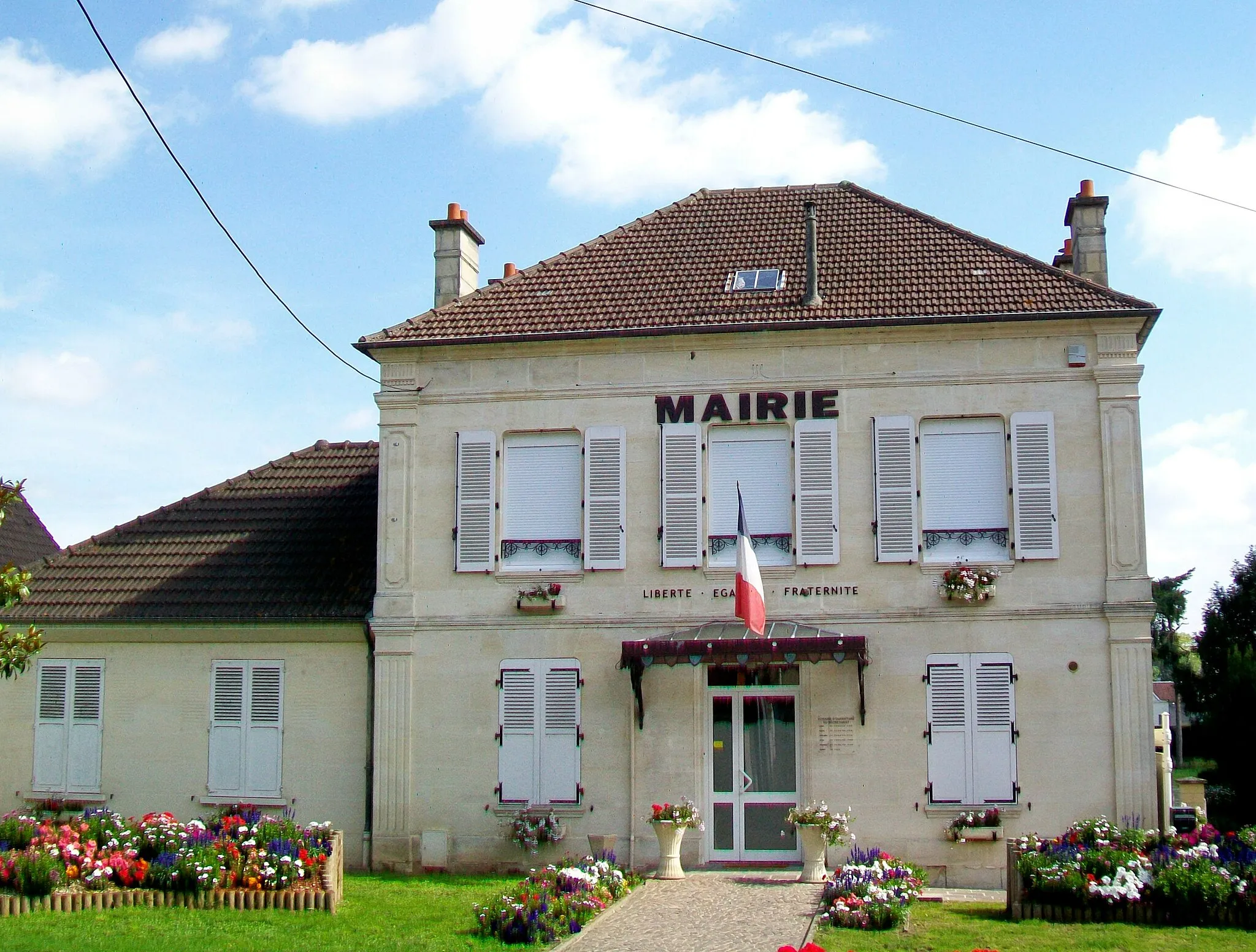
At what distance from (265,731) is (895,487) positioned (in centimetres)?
853

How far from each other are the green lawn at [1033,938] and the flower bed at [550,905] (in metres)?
2.20

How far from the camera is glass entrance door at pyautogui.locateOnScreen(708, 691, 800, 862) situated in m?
16.3

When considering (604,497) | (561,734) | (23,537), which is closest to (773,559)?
(604,497)

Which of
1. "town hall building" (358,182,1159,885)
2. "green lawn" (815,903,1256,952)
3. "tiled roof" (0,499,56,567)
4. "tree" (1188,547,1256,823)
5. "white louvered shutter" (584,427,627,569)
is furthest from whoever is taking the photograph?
"tree" (1188,547,1256,823)

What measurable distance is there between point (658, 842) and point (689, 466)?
4.52m

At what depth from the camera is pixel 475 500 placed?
1722 centimetres

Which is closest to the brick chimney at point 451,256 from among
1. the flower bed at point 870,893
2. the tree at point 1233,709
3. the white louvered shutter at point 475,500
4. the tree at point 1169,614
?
the white louvered shutter at point 475,500

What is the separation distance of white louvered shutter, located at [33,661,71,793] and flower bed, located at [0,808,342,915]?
3.91 m

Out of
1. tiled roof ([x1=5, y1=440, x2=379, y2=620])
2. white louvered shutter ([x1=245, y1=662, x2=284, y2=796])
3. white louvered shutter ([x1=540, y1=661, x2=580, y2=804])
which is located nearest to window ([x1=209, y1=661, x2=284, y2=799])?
white louvered shutter ([x1=245, y1=662, x2=284, y2=796])

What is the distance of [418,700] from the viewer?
17031mm

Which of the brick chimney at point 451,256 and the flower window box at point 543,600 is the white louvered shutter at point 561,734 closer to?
the flower window box at point 543,600

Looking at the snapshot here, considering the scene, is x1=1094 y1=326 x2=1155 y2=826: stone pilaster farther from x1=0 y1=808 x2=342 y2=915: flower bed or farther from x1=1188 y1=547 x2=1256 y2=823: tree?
x1=1188 y1=547 x2=1256 y2=823: tree

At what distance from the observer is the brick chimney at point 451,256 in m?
19.0

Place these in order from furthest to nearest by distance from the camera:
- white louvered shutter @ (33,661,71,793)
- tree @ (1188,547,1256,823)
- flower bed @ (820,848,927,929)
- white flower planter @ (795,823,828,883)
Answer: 1. tree @ (1188,547,1256,823)
2. white louvered shutter @ (33,661,71,793)
3. white flower planter @ (795,823,828,883)
4. flower bed @ (820,848,927,929)
